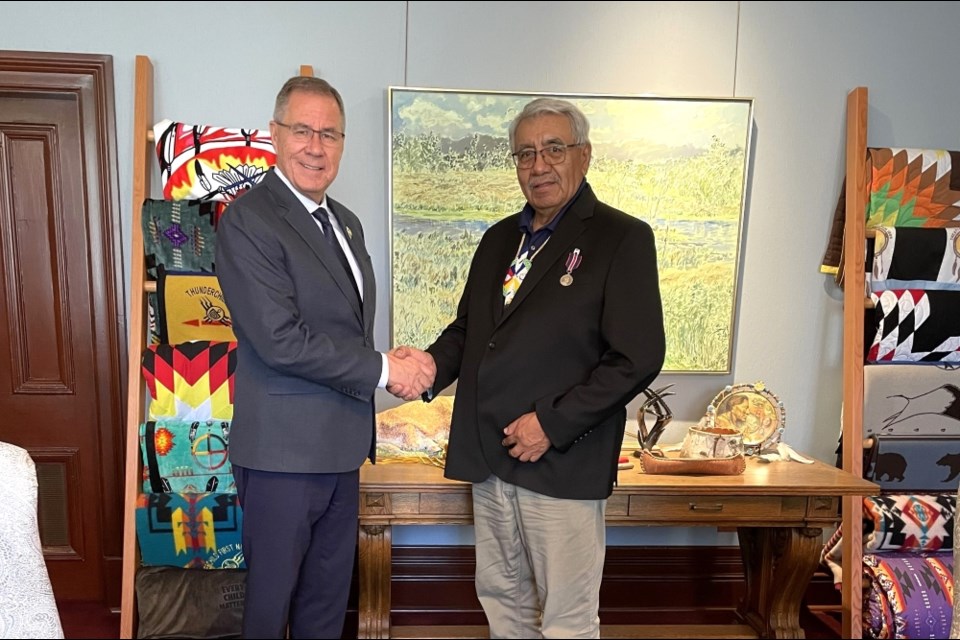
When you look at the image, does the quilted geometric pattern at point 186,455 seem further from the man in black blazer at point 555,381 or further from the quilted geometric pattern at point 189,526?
the man in black blazer at point 555,381

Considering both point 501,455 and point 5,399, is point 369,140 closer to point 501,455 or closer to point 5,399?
point 501,455

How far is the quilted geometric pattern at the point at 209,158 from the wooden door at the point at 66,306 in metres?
0.31

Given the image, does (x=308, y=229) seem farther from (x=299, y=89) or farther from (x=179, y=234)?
(x=179, y=234)

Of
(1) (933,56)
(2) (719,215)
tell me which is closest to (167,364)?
(2) (719,215)

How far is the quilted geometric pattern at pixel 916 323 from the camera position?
2611mm

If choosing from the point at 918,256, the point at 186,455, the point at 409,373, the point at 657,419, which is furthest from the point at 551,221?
the point at 918,256

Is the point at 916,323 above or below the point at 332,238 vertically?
below

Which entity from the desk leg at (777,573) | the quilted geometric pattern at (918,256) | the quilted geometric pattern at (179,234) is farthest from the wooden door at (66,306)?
the quilted geometric pattern at (918,256)

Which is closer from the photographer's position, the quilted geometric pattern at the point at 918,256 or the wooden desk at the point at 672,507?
the wooden desk at the point at 672,507

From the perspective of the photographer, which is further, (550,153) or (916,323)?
(916,323)

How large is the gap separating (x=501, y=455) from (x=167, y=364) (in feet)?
4.02

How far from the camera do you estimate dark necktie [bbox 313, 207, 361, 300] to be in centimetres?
184

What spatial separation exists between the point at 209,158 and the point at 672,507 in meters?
1.89

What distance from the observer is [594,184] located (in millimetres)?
2732
